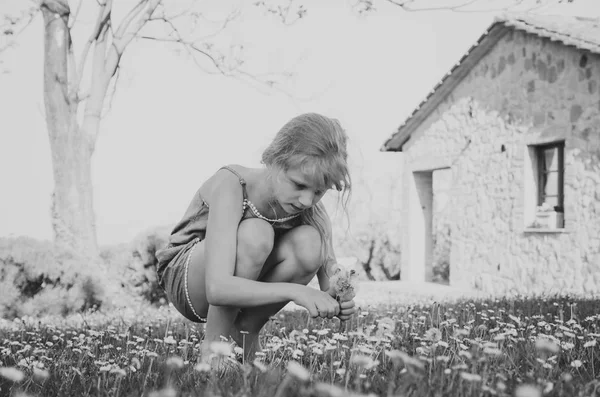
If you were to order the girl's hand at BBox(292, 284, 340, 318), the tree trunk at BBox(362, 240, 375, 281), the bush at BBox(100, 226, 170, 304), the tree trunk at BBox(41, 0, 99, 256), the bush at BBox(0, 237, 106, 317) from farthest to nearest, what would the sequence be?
1. the tree trunk at BBox(362, 240, 375, 281)
2. the tree trunk at BBox(41, 0, 99, 256)
3. the bush at BBox(100, 226, 170, 304)
4. the bush at BBox(0, 237, 106, 317)
5. the girl's hand at BBox(292, 284, 340, 318)

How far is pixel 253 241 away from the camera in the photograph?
2.61 meters

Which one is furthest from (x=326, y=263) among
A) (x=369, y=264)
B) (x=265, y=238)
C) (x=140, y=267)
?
(x=369, y=264)

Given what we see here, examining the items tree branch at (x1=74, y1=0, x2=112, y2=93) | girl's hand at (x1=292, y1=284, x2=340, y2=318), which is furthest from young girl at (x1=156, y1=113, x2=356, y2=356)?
tree branch at (x1=74, y1=0, x2=112, y2=93)

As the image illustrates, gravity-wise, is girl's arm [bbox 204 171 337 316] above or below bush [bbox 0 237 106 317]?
above

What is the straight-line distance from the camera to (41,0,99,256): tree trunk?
9.72 meters

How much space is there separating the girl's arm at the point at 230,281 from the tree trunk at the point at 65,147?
7.56m

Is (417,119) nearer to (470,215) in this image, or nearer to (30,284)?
(470,215)

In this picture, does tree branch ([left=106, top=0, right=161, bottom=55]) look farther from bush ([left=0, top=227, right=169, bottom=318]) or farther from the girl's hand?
the girl's hand

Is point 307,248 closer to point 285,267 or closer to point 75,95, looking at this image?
point 285,267

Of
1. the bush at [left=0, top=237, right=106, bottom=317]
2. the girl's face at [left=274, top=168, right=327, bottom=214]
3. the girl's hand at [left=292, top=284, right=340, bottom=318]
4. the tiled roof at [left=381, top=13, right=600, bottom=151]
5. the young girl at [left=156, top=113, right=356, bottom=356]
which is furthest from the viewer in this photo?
the tiled roof at [left=381, top=13, right=600, bottom=151]

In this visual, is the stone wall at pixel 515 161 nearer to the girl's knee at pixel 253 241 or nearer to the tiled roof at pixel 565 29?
the tiled roof at pixel 565 29

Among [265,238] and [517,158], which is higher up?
[517,158]

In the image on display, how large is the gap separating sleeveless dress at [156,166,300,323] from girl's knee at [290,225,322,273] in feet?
0.53

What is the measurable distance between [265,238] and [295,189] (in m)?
0.26
